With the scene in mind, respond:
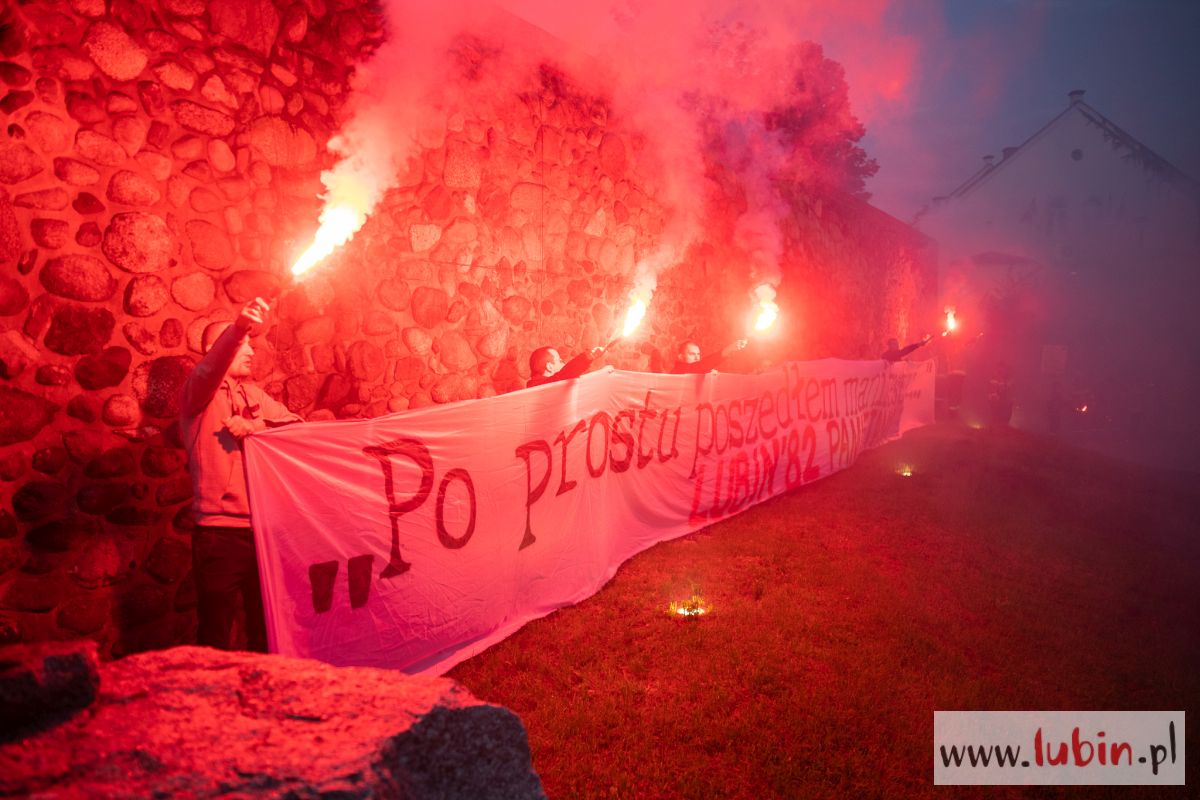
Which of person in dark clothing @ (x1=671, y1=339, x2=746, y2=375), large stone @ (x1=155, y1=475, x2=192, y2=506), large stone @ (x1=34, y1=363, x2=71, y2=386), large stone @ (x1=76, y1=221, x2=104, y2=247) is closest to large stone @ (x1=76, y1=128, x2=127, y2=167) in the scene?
large stone @ (x1=76, y1=221, x2=104, y2=247)

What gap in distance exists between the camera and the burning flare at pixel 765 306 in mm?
8752

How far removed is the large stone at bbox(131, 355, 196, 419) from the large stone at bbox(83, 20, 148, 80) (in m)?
1.46

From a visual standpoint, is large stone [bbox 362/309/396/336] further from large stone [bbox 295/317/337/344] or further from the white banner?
the white banner

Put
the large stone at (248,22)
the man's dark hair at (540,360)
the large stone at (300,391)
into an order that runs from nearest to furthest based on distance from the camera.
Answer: the large stone at (248,22) < the large stone at (300,391) < the man's dark hair at (540,360)

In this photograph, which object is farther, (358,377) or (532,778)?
(358,377)

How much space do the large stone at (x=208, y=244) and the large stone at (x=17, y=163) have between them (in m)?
0.64

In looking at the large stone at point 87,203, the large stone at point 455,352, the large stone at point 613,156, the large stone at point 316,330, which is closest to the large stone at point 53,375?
the large stone at point 87,203

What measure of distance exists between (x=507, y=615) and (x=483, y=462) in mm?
1058

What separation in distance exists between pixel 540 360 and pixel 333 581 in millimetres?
2663

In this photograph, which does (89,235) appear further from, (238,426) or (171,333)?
(238,426)

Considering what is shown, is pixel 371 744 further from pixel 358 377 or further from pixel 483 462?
pixel 358 377

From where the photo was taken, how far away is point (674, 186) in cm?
723

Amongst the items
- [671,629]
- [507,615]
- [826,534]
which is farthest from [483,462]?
[826,534]

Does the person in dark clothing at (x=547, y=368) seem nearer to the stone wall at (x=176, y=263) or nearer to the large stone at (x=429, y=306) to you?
Answer: the stone wall at (x=176, y=263)
